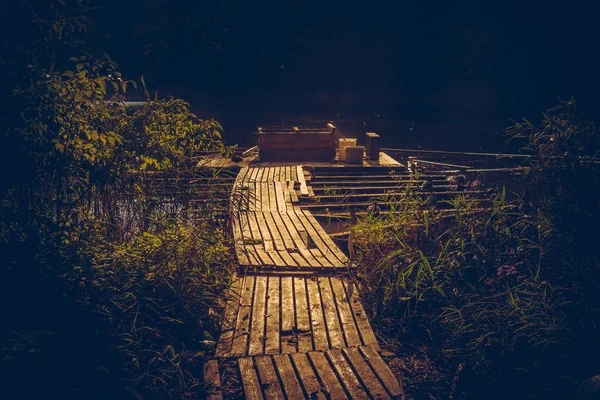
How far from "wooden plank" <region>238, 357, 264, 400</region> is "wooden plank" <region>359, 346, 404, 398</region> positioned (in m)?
0.78

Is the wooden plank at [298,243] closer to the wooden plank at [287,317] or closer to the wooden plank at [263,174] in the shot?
the wooden plank at [287,317]

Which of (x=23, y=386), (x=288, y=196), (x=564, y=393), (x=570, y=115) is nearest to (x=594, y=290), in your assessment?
(x=564, y=393)

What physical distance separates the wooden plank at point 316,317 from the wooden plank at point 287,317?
0.15 meters

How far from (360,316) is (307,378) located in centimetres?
107

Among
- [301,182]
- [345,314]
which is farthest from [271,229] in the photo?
[301,182]

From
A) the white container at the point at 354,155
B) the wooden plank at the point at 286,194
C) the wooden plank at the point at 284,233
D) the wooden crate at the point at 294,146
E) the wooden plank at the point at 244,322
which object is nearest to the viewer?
the wooden plank at the point at 244,322

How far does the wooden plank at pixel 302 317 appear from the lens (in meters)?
4.25

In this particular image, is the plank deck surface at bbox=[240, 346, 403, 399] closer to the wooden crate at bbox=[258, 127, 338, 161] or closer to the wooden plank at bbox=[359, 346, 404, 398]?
the wooden plank at bbox=[359, 346, 404, 398]

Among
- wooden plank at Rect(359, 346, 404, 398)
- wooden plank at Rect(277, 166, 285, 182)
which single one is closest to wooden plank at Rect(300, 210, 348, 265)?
wooden plank at Rect(359, 346, 404, 398)

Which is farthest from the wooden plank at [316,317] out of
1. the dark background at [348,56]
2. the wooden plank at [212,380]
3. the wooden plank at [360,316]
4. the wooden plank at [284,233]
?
the dark background at [348,56]

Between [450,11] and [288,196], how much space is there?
1109 inches

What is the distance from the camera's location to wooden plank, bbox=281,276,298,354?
166 inches

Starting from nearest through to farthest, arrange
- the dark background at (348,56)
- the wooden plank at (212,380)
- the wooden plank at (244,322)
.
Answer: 1. the wooden plank at (212,380)
2. the wooden plank at (244,322)
3. the dark background at (348,56)

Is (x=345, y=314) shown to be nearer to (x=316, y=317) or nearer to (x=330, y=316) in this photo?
(x=330, y=316)
